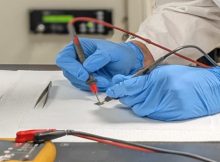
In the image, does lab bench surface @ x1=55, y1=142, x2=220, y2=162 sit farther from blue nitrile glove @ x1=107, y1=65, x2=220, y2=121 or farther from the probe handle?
the probe handle

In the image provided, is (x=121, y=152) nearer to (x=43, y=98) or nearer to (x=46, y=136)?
(x=46, y=136)

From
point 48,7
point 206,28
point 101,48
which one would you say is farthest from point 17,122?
point 48,7

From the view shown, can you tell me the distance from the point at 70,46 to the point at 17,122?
0.26 meters

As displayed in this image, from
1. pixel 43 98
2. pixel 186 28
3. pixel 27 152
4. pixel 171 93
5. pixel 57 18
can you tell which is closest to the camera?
pixel 27 152

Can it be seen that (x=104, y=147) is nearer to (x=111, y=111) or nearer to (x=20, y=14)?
(x=111, y=111)

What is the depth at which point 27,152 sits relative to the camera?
53cm

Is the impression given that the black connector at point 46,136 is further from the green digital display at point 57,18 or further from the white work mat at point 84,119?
the green digital display at point 57,18

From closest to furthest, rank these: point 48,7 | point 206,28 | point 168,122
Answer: point 168,122 < point 206,28 < point 48,7

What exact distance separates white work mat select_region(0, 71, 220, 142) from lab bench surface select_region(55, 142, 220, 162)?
0.10ft

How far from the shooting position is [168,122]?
74 cm

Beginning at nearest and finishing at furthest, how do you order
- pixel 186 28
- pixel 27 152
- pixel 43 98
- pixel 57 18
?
pixel 27 152 → pixel 43 98 → pixel 186 28 → pixel 57 18

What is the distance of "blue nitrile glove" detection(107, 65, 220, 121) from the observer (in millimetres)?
729

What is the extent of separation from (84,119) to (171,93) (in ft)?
0.50

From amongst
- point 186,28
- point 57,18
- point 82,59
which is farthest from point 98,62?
point 57,18
